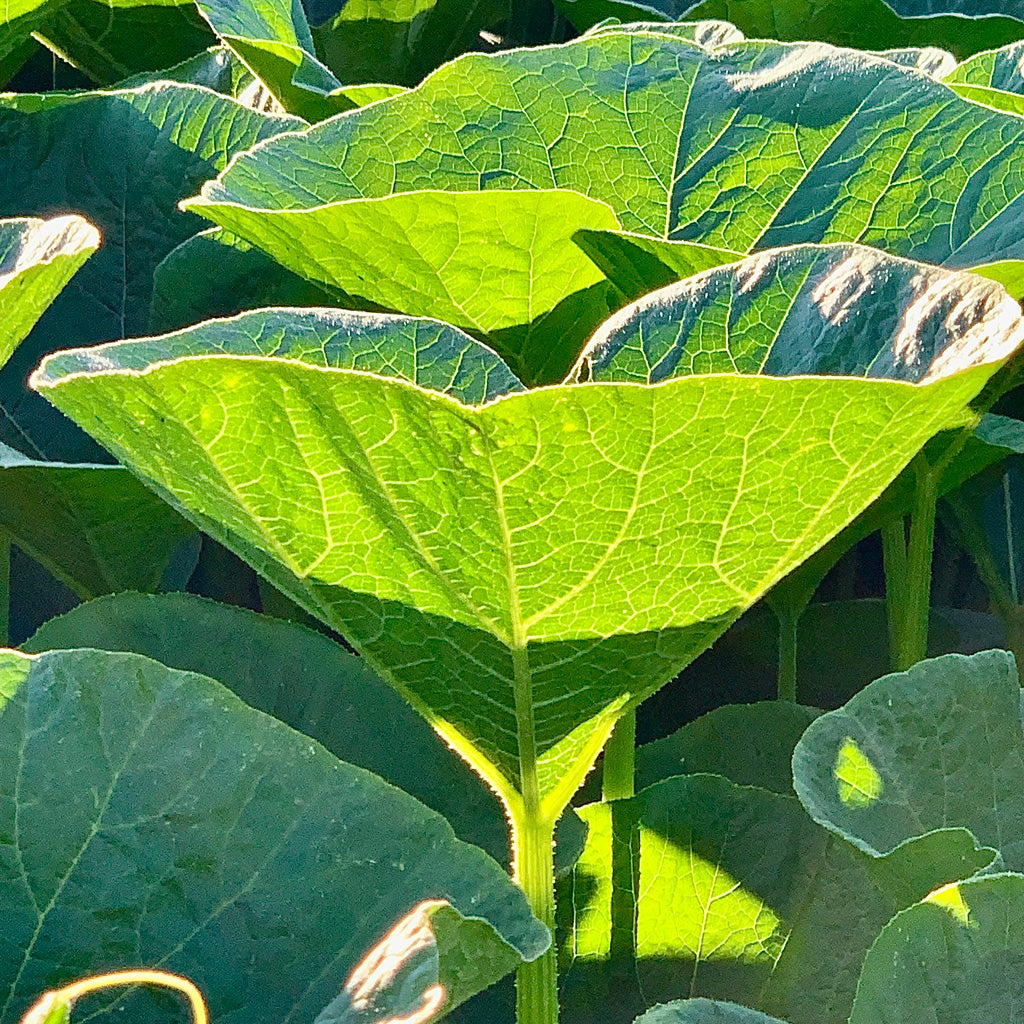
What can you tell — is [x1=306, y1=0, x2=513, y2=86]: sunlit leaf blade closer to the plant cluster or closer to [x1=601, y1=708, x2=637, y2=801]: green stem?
the plant cluster

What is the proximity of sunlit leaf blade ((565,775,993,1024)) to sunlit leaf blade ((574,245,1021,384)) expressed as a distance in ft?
0.80

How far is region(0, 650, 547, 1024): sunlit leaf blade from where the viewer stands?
47 centimetres

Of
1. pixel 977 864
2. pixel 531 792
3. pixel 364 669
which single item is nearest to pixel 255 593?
pixel 364 669

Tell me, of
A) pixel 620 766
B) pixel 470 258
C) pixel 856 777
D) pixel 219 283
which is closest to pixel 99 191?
pixel 219 283

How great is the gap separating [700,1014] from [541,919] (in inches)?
4.0

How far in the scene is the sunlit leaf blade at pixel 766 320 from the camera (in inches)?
18.1

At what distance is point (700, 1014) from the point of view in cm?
40

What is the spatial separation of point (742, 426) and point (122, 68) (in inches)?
30.5

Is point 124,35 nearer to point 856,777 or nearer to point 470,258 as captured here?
point 470,258

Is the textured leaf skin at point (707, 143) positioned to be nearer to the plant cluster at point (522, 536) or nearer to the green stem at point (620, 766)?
the plant cluster at point (522, 536)

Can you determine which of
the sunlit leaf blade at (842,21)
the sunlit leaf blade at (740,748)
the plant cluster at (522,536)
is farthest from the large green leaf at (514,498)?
the sunlit leaf blade at (842,21)

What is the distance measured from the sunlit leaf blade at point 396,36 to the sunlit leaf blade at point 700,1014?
77 cm

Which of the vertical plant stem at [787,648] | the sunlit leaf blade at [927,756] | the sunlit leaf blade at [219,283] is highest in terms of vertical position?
the sunlit leaf blade at [219,283]

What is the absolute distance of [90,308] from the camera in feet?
2.67
